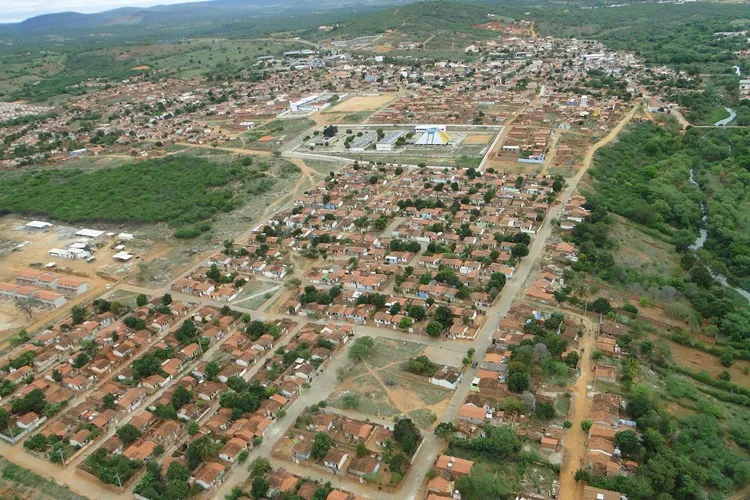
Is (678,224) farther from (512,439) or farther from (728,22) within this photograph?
(728,22)

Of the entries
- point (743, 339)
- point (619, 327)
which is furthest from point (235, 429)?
point (743, 339)

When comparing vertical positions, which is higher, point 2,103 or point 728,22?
point 728,22

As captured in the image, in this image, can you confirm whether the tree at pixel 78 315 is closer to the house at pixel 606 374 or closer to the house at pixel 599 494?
the house at pixel 599 494

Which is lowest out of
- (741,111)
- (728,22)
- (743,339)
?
(743,339)

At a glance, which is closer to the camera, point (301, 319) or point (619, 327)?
point (619, 327)

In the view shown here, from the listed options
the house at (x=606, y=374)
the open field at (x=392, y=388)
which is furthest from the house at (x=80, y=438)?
the house at (x=606, y=374)

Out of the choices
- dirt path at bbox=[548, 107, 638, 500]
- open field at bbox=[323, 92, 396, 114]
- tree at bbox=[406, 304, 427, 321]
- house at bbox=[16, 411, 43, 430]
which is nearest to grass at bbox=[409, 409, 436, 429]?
dirt path at bbox=[548, 107, 638, 500]

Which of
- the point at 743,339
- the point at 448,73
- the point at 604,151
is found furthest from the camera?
the point at 448,73

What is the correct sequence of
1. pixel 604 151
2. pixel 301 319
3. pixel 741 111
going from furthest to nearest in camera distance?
pixel 741 111 < pixel 604 151 < pixel 301 319
